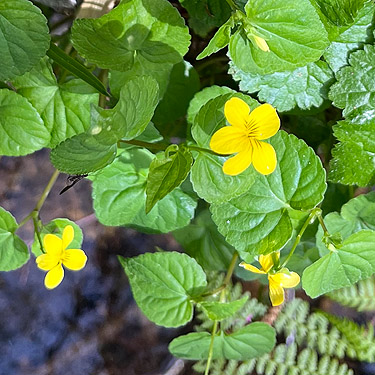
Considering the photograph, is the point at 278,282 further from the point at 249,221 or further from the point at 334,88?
the point at 334,88

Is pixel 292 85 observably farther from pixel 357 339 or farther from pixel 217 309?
pixel 357 339

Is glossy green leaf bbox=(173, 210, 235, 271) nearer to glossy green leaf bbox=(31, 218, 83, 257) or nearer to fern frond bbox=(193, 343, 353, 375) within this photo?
glossy green leaf bbox=(31, 218, 83, 257)

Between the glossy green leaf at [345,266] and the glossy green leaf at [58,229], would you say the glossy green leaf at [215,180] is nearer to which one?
the glossy green leaf at [345,266]

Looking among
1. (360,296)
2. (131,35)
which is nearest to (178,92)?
(131,35)

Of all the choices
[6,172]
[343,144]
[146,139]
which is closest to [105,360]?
[6,172]

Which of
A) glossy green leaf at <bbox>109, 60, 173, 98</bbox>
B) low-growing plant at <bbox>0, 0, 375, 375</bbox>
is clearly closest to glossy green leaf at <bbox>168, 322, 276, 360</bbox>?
low-growing plant at <bbox>0, 0, 375, 375</bbox>

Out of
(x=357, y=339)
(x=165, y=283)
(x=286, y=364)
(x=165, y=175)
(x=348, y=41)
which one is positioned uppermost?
(x=348, y=41)
